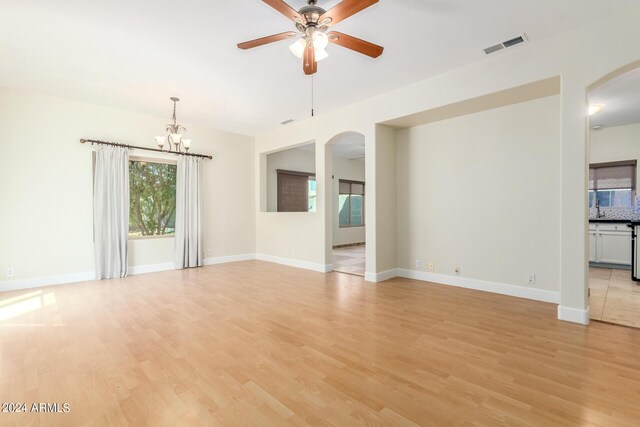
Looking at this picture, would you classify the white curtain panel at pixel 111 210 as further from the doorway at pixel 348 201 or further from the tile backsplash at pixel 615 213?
the tile backsplash at pixel 615 213

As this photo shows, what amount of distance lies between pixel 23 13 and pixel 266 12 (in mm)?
2324

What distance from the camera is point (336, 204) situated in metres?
9.62

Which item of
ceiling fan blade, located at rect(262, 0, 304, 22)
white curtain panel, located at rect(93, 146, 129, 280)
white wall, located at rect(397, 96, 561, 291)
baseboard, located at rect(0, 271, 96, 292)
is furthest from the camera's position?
white curtain panel, located at rect(93, 146, 129, 280)

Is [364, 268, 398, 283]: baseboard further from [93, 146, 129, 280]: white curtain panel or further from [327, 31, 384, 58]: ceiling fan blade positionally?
[93, 146, 129, 280]: white curtain panel

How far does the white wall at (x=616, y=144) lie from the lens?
5957mm

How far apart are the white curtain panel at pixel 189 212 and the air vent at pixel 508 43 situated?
5.57 meters

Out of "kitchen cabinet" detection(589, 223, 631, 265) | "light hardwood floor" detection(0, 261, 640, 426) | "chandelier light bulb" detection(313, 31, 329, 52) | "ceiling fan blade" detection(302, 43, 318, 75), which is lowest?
"light hardwood floor" detection(0, 261, 640, 426)

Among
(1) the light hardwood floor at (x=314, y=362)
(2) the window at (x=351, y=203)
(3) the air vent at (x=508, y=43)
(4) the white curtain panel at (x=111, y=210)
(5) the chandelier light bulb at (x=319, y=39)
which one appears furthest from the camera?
(2) the window at (x=351, y=203)

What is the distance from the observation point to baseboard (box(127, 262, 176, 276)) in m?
5.59

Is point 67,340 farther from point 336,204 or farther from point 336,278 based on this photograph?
point 336,204

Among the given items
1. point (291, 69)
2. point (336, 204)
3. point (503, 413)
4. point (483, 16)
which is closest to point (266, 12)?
point (291, 69)

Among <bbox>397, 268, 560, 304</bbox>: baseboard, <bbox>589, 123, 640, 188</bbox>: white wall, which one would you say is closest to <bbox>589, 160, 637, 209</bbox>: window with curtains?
<bbox>589, 123, 640, 188</bbox>: white wall

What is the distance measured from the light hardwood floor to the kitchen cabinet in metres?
3.98

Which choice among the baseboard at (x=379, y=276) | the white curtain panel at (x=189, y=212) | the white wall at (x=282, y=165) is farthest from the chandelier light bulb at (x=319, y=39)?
the white wall at (x=282, y=165)
